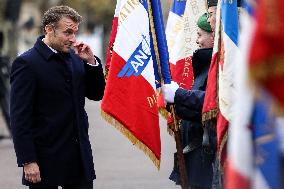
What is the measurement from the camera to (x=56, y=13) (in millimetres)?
6031

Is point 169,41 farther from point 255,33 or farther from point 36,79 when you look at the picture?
point 255,33

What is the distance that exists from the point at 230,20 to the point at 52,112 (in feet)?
3.97

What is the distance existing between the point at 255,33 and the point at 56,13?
3285mm

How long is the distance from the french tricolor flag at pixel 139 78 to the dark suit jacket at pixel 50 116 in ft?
1.84

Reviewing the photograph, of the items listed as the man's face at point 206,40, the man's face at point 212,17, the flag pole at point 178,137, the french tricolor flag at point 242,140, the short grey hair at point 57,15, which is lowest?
the flag pole at point 178,137

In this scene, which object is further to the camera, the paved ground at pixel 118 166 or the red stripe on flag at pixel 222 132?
the paved ground at pixel 118 166

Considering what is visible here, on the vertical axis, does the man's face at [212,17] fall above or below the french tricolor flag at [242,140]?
below

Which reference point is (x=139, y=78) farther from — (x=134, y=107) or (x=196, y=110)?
(x=196, y=110)

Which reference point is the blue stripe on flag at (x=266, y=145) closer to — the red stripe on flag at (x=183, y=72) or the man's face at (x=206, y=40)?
the man's face at (x=206, y=40)

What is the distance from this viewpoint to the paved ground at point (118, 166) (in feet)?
35.5

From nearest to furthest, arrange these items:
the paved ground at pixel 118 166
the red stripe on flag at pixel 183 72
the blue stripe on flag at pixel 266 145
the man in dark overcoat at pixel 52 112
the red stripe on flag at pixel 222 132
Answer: the blue stripe on flag at pixel 266 145
the red stripe on flag at pixel 222 132
the man in dark overcoat at pixel 52 112
the red stripe on flag at pixel 183 72
the paved ground at pixel 118 166

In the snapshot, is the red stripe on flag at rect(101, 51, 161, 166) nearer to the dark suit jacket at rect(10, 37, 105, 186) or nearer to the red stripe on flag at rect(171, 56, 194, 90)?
the dark suit jacket at rect(10, 37, 105, 186)

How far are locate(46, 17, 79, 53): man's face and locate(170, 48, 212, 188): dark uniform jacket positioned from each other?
78cm

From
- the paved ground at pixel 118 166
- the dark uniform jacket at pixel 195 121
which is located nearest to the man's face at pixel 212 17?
the dark uniform jacket at pixel 195 121
